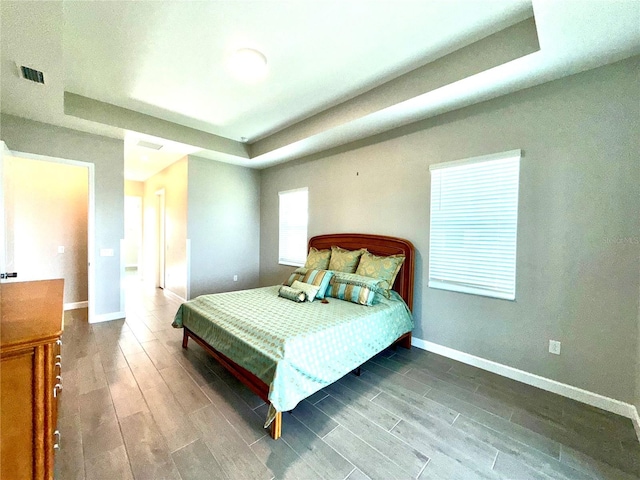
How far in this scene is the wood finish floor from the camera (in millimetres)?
1479

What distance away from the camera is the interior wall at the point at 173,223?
466cm

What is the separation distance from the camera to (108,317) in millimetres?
3822

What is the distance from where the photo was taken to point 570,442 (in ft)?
5.54

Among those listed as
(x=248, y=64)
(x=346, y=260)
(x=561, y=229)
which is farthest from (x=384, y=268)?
(x=248, y=64)

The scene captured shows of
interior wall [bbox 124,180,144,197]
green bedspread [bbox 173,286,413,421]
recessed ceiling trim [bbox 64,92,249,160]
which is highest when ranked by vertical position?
recessed ceiling trim [bbox 64,92,249,160]

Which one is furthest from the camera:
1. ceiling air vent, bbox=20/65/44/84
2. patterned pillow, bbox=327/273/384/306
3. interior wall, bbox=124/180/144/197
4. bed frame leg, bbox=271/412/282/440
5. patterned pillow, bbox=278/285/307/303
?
interior wall, bbox=124/180/144/197

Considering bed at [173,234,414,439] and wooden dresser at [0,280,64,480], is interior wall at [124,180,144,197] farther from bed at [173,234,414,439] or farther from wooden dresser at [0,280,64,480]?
wooden dresser at [0,280,64,480]

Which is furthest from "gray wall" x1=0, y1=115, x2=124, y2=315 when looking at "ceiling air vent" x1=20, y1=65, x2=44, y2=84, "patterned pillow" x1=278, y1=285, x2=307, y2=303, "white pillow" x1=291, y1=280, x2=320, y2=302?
"white pillow" x1=291, y1=280, x2=320, y2=302

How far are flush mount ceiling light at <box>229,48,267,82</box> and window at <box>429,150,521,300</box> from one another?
204 centimetres

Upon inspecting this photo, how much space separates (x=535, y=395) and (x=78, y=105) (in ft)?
18.2

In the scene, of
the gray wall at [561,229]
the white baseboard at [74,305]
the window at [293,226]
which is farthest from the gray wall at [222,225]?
the gray wall at [561,229]

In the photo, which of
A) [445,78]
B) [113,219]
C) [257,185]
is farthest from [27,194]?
[445,78]

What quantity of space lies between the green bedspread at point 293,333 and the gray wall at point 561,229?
0.77 metres

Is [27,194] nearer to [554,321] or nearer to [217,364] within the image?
[217,364]
